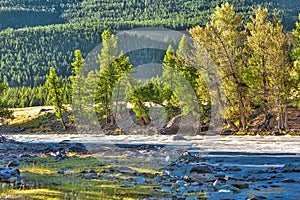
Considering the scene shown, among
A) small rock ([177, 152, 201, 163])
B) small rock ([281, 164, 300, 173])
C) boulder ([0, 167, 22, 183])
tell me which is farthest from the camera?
small rock ([177, 152, 201, 163])

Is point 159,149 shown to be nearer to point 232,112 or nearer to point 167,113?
point 232,112

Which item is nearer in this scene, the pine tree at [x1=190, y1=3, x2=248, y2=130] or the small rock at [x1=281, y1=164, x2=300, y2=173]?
the small rock at [x1=281, y1=164, x2=300, y2=173]

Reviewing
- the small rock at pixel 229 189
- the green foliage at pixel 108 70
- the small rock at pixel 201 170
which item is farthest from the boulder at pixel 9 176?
the green foliage at pixel 108 70

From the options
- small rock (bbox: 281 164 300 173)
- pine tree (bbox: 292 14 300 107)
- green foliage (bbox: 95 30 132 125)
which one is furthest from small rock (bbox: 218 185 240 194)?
green foliage (bbox: 95 30 132 125)

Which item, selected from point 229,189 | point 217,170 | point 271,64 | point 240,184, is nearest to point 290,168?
point 217,170

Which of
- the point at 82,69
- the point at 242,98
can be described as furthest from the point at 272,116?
the point at 82,69

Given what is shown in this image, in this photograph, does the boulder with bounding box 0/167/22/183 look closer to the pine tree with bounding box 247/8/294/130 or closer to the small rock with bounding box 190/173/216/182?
the small rock with bounding box 190/173/216/182

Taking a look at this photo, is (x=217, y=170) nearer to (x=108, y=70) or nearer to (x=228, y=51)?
(x=228, y=51)

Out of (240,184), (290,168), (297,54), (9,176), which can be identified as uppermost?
(297,54)

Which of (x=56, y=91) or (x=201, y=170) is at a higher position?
(x=56, y=91)

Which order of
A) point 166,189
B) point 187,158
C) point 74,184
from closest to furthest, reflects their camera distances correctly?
point 166,189 < point 74,184 < point 187,158

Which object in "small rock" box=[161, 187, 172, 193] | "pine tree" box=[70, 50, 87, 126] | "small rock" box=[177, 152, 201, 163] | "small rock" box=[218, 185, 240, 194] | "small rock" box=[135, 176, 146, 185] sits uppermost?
"pine tree" box=[70, 50, 87, 126]

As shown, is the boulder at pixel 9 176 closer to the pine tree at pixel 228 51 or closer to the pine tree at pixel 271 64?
the pine tree at pixel 228 51

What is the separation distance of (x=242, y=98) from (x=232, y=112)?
2355 millimetres
